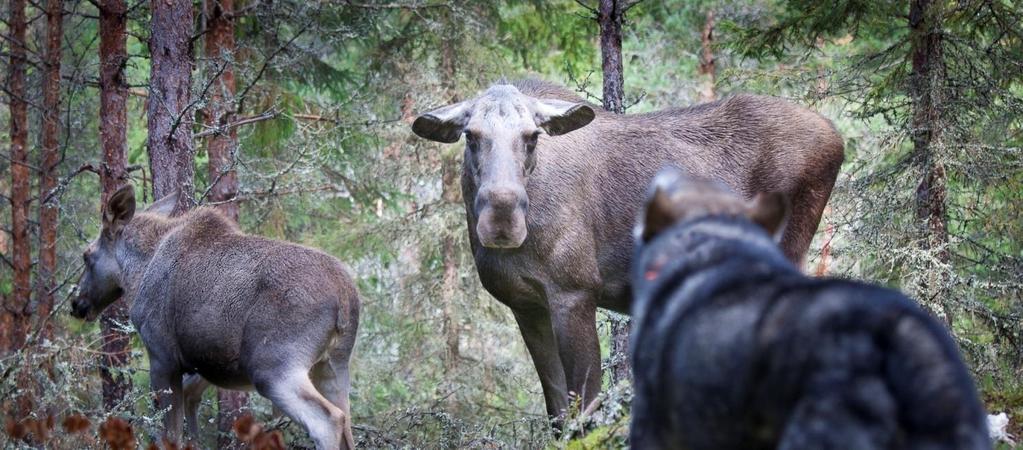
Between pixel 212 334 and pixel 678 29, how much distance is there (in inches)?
687

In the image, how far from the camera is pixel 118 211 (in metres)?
11.1

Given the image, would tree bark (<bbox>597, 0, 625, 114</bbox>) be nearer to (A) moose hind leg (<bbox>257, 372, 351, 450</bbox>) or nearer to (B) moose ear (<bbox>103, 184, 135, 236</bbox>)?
(A) moose hind leg (<bbox>257, 372, 351, 450</bbox>)

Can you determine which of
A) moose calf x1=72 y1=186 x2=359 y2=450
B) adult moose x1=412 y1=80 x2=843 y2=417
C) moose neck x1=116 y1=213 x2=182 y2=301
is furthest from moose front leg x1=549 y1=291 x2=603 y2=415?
moose neck x1=116 y1=213 x2=182 y2=301

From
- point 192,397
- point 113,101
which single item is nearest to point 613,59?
point 192,397

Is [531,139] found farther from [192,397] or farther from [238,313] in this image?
[192,397]

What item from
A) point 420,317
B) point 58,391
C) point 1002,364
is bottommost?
point 420,317

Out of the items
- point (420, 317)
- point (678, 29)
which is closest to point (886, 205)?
point (420, 317)

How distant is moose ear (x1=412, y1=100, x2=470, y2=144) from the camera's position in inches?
366

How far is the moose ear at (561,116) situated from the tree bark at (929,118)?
15.1ft

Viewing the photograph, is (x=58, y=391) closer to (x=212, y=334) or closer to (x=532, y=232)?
(x=212, y=334)

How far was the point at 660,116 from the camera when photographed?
10062 millimetres

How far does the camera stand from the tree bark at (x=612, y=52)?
38.3ft

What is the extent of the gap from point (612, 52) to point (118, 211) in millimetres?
5227

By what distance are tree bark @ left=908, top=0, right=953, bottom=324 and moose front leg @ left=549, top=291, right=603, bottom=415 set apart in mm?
4505
